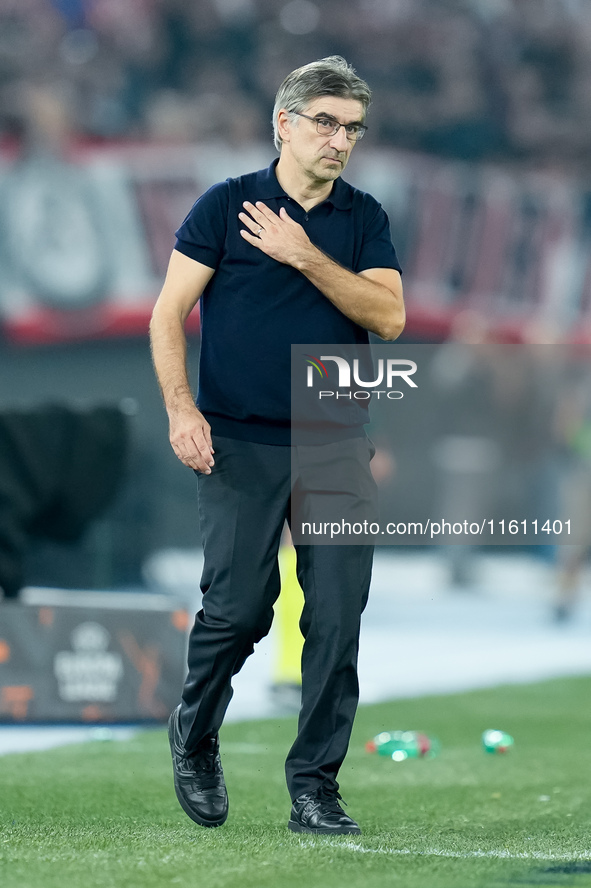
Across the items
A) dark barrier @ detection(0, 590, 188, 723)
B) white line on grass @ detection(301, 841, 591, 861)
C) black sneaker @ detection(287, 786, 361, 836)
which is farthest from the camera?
dark barrier @ detection(0, 590, 188, 723)

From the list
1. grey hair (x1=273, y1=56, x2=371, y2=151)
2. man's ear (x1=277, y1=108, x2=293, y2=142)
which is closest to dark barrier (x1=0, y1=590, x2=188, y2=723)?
man's ear (x1=277, y1=108, x2=293, y2=142)

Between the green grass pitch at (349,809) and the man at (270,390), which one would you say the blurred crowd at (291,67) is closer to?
the green grass pitch at (349,809)

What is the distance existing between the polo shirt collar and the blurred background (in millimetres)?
7127

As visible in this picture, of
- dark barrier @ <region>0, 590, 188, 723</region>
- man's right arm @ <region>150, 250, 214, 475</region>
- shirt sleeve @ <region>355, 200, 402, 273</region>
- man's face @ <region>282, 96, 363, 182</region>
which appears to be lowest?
dark barrier @ <region>0, 590, 188, 723</region>

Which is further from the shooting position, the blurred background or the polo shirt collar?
the blurred background

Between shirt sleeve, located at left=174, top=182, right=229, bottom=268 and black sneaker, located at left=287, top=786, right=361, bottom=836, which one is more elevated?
shirt sleeve, located at left=174, top=182, right=229, bottom=268

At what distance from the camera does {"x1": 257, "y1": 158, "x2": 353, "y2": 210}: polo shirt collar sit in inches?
129

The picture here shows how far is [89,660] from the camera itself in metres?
5.71

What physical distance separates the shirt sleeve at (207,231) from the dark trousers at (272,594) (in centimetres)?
46

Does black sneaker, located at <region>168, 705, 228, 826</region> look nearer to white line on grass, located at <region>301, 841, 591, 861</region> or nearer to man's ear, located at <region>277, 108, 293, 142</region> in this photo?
white line on grass, located at <region>301, 841, 591, 861</region>

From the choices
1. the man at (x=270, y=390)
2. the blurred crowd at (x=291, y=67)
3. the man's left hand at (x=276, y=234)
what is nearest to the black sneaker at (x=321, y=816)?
the man at (x=270, y=390)

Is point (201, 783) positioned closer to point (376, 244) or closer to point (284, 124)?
point (376, 244)

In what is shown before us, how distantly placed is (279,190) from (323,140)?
0.63 ft

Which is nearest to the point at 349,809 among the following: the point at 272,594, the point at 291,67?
the point at 272,594
